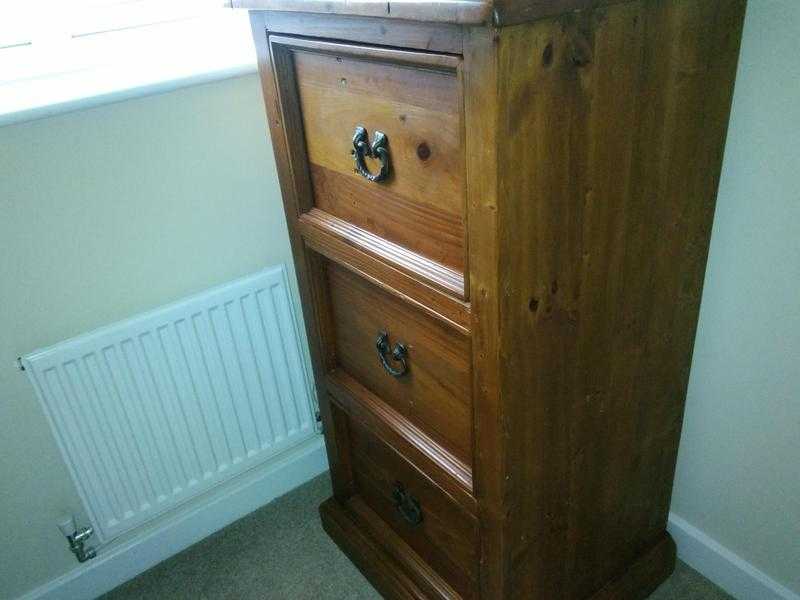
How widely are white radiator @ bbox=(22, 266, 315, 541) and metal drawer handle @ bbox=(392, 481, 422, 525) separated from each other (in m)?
0.42

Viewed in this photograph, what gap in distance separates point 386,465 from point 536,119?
2.53ft

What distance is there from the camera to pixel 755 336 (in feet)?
3.46

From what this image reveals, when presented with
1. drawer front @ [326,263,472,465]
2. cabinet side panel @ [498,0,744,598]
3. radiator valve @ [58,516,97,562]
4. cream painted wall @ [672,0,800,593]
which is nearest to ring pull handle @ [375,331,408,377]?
drawer front @ [326,263,472,465]

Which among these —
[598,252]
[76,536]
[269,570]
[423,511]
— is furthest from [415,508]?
[76,536]

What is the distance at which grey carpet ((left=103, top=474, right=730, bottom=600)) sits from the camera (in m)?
1.36

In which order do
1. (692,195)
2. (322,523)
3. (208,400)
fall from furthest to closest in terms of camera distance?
(322,523), (208,400), (692,195)

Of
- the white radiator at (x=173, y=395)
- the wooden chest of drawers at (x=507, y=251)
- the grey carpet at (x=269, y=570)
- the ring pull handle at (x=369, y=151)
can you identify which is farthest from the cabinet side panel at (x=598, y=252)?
the white radiator at (x=173, y=395)

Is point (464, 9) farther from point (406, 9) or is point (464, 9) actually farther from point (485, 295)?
point (485, 295)

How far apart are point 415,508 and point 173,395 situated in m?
0.55

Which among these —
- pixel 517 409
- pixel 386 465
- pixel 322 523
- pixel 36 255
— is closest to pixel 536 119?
pixel 517 409

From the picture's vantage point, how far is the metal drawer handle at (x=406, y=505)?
1162mm

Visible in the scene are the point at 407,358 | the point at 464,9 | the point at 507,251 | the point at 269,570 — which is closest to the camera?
the point at 464,9

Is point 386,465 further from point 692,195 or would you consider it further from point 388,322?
point 692,195

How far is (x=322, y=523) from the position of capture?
151 centimetres
